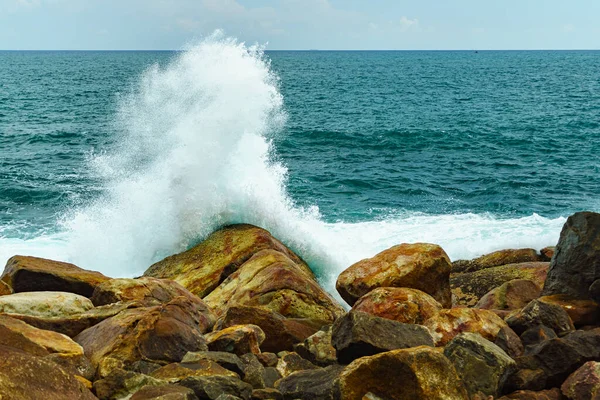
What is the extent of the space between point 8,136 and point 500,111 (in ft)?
99.7

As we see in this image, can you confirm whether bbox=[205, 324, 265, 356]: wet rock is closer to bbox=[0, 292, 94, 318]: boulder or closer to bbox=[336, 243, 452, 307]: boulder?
bbox=[0, 292, 94, 318]: boulder

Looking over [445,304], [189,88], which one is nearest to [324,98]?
[189,88]

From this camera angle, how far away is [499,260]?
41.9 feet

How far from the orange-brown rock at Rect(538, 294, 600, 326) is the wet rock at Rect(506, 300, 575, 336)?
1.26ft

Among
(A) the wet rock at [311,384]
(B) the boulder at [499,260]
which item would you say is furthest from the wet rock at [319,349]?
(B) the boulder at [499,260]

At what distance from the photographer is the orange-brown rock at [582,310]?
24.8 ft

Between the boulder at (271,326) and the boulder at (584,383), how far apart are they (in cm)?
278

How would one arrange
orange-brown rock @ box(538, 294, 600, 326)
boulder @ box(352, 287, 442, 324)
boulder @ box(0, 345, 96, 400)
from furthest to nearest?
boulder @ box(352, 287, 442, 324)
orange-brown rock @ box(538, 294, 600, 326)
boulder @ box(0, 345, 96, 400)

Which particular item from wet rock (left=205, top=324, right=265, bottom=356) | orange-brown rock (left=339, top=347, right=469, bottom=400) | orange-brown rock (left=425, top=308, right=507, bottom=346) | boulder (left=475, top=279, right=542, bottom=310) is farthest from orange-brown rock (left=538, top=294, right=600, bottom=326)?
wet rock (left=205, top=324, right=265, bottom=356)

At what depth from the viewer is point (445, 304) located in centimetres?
977

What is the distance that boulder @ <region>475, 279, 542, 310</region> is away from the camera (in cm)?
890

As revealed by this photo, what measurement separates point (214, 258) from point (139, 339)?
4724 millimetres

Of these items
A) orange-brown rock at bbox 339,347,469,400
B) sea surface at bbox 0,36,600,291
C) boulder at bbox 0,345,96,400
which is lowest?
sea surface at bbox 0,36,600,291

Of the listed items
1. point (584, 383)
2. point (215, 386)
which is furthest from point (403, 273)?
point (215, 386)
